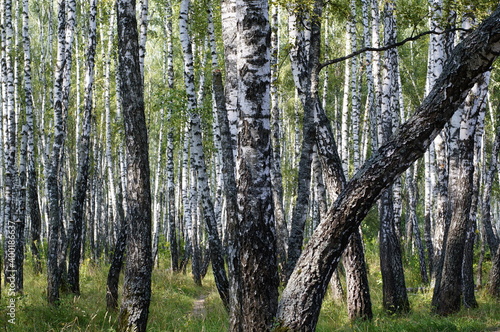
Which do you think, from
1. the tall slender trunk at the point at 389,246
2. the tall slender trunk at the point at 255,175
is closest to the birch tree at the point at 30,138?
the tall slender trunk at the point at 255,175

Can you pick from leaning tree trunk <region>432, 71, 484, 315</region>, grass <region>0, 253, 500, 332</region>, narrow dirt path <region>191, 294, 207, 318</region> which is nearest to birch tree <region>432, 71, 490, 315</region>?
leaning tree trunk <region>432, 71, 484, 315</region>

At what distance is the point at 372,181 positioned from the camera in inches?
180

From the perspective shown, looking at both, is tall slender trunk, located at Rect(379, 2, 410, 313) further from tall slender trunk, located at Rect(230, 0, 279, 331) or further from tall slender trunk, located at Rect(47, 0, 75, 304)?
tall slender trunk, located at Rect(47, 0, 75, 304)

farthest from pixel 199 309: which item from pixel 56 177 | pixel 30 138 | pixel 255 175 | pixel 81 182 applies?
pixel 255 175

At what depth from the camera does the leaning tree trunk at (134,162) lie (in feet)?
22.3

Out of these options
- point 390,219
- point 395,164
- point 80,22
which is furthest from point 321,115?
point 80,22

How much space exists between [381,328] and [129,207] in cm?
410

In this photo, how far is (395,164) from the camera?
459cm

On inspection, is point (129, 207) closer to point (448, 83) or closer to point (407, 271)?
point (448, 83)

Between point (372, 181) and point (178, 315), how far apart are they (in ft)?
19.4

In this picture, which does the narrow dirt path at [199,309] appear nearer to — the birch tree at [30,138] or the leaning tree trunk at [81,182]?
the leaning tree trunk at [81,182]

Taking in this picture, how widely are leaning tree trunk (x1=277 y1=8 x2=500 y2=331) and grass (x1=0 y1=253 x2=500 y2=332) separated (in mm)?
2720

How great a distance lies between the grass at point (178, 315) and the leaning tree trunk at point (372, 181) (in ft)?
8.92

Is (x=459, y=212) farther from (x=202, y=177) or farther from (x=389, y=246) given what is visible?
(x=202, y=177)
